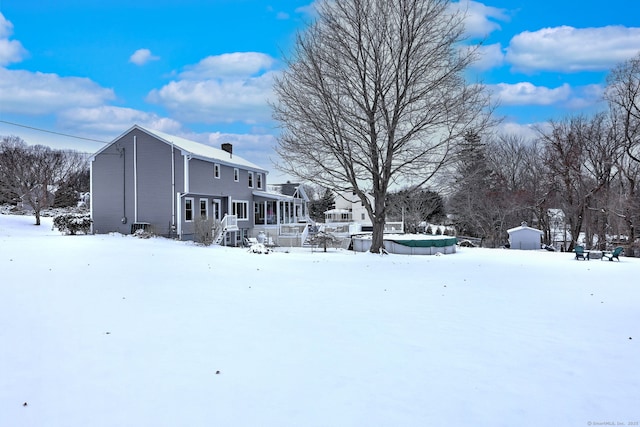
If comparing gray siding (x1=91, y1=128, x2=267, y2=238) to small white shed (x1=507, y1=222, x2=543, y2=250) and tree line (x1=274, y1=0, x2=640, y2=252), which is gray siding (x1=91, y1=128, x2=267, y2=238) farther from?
small white shed (x1=507, y1=222, x2=543, y2=250)

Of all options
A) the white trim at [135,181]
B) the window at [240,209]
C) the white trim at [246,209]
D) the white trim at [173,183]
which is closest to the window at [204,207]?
the white trim at [246,209]

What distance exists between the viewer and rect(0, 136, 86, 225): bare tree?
129 ft

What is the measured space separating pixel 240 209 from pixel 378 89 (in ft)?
56.4

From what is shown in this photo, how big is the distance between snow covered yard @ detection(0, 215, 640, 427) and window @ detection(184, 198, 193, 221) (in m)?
16.4

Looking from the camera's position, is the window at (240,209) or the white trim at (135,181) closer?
the white trim at (135,181)

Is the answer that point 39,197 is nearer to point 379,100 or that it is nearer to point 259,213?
point 259,213

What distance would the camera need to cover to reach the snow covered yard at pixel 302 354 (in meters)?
3.36

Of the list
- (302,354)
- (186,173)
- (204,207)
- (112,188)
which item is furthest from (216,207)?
(302,354)

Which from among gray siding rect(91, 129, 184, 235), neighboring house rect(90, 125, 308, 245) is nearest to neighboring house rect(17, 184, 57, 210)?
gray siding rect(91, 129, 184, 235)

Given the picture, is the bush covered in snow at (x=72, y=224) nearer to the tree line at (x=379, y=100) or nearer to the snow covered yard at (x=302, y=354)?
the tree line at (x=379, y=100)

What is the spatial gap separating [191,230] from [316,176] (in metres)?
10.7

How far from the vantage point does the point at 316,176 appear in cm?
1886

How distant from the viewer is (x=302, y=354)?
462 cm

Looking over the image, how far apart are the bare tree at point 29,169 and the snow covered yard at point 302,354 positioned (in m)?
36.0
